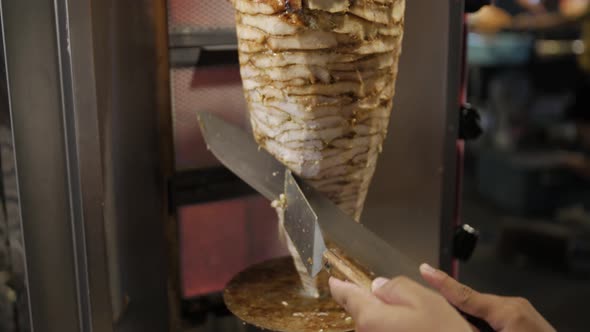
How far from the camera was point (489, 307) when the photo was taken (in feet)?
2.58

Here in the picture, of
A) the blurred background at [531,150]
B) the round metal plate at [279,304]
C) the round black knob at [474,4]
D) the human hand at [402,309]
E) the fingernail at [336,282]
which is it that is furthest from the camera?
the blurred background at [531,150]

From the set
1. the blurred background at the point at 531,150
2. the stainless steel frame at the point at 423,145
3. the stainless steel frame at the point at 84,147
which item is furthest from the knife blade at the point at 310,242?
the blurred background at the point at 531,150

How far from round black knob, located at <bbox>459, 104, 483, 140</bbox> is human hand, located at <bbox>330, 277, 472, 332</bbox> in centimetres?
58

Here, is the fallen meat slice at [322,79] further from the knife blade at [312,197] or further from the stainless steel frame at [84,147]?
the stainless steel frame at [84,147]

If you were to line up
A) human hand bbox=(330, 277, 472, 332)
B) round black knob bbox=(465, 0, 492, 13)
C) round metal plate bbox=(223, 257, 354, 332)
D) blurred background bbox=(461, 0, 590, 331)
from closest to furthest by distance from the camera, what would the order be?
1. human hand bbox=(330, 277, 472, 332)
2. round metal plate bbox=(223, 257, 354, 332)
3. round black knob bbox=(465, 0, 492, 13)
4. blurred background bbox=(461, 0, 590, 331)

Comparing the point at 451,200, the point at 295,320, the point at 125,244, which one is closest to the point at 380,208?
the point at 451,200

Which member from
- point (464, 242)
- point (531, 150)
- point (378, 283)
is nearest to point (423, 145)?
point (464, 242)

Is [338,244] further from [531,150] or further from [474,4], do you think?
[531,150]

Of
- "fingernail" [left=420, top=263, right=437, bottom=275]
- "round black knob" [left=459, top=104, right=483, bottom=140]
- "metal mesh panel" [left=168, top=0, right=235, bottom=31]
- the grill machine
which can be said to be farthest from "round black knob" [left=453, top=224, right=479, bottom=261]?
"metal mesh panel" [left=168, top=0, right=235, bottom=31]

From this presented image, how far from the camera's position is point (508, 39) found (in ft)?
13.9

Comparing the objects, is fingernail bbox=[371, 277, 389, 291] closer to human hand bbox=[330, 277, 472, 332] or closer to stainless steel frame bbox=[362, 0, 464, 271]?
human hand bbox=[330, 277, 472, 332]

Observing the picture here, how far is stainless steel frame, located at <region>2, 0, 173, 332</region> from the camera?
31.6 inches

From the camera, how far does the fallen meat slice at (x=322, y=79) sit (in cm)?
76

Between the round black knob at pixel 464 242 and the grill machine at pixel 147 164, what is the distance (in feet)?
0.04
